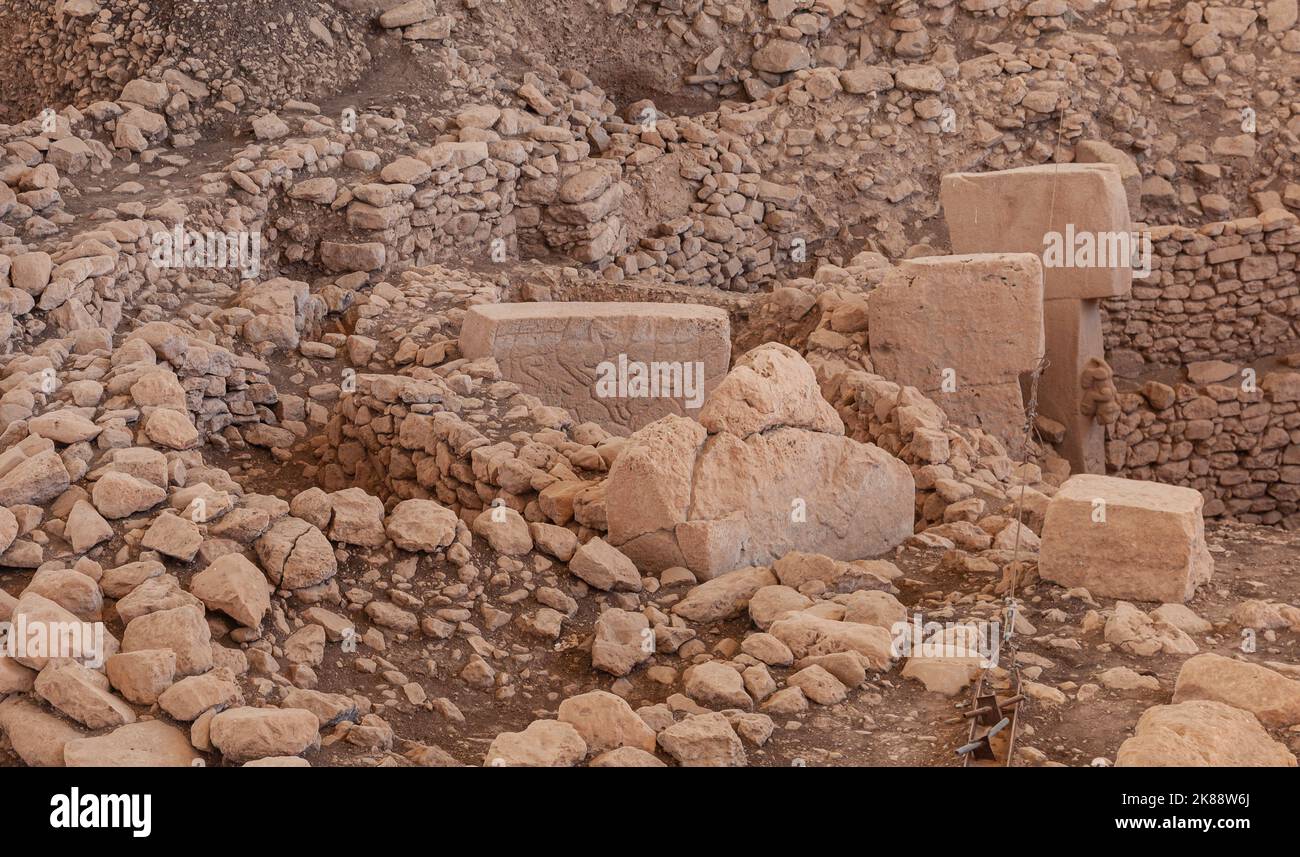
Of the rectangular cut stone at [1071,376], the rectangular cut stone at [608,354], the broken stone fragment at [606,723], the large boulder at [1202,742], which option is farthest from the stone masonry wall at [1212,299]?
the broken stone fragment at [606,723]

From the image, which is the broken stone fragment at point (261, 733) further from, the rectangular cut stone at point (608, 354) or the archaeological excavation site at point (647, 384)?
the rectangular cut stone at point (608, 354)

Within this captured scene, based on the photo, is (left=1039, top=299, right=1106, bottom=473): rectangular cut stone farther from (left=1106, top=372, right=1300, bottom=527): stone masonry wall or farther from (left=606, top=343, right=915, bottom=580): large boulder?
(left=606, top=343, right=915, bottom=580): large boulder

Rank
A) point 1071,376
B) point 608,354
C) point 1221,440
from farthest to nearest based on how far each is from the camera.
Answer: point 1221,440
point 1071,376
point 608,354

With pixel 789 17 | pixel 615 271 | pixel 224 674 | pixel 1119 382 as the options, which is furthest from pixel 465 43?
pixel 224 674

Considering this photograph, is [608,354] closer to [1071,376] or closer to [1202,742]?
[1071,376]

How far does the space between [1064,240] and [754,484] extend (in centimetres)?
377

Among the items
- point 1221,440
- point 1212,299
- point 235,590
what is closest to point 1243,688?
point 235,590

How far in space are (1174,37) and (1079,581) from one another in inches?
297

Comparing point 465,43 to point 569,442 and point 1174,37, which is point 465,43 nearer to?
point 569,442

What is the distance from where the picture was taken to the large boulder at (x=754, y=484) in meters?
5.06

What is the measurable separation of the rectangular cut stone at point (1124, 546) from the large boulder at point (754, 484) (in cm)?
82

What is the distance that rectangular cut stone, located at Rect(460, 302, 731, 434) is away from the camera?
6.93 meters

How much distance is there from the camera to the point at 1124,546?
4.89 m

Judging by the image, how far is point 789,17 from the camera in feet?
35.4
